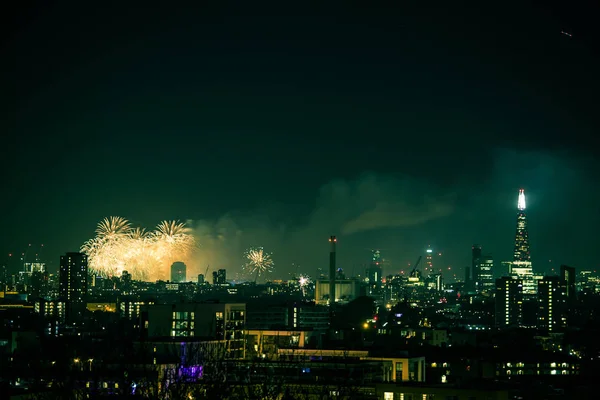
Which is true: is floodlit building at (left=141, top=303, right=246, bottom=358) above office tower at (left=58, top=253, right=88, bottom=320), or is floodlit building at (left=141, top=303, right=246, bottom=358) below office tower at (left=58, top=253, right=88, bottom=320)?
below

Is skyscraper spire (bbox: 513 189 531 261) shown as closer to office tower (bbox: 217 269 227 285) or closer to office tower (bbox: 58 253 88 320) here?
office tower (bbox: 217 269 227 285)

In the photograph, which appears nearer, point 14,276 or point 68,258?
point 68,258

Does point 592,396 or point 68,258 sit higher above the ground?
point 68,258

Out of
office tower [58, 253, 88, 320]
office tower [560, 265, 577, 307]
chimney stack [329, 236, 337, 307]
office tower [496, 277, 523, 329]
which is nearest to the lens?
office tower [58, 253, 88, 320]

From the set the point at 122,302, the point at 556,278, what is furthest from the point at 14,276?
the point at 556,278

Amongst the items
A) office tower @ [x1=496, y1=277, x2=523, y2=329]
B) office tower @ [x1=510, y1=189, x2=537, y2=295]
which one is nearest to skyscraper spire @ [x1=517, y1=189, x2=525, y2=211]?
office tower @ [x1=510, y1=189, x2=537, y2=295]

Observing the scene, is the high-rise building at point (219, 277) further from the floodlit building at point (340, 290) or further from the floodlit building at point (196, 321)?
the floodlit building at point (196, 321)

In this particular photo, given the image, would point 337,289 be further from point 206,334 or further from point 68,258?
point 206,334
